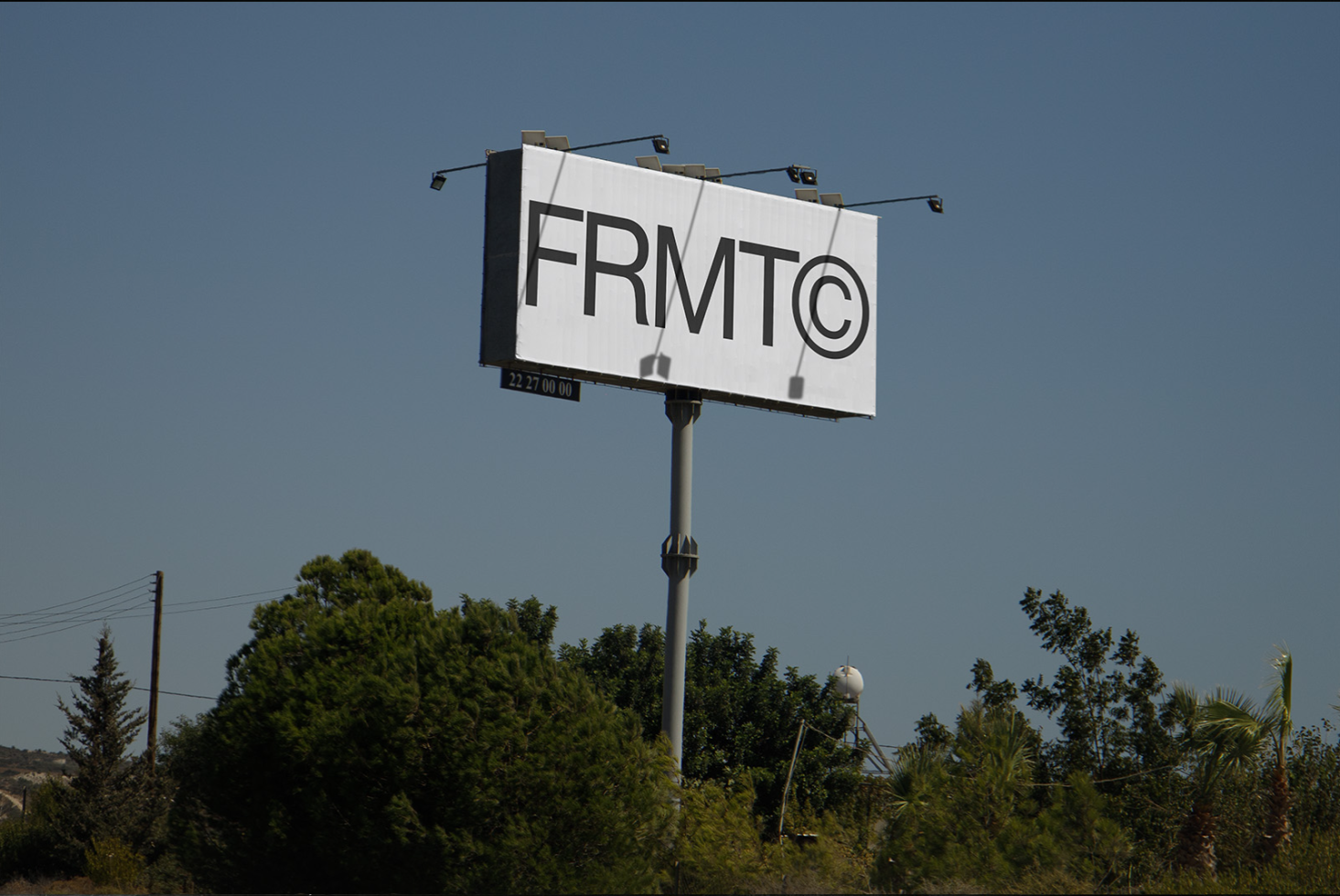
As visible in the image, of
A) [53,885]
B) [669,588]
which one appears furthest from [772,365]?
[53,885]

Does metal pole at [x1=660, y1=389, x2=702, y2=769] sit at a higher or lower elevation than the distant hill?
higher

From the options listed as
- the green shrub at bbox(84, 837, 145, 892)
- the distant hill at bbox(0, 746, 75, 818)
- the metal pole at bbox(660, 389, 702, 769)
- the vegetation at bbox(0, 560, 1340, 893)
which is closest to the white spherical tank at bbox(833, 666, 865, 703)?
the vegetation at bbox(0, 560, 1340, 893)

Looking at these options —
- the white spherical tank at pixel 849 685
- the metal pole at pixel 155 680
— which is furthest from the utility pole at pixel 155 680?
the white spherical tank at pixel 849 685

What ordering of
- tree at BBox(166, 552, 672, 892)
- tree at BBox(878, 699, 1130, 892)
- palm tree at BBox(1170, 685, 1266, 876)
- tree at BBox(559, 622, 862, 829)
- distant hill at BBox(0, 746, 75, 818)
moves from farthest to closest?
distant hill at BBox(0, 746, 75, 818)
tree at BBox(559, 622, 862, 829)
palm tree at BBox(1170, 685, 1266, 876)
tree at BBox(166, 552, 672, 892)
tree at BBox(878, 699, 1130, 892)

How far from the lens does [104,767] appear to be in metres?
39.5

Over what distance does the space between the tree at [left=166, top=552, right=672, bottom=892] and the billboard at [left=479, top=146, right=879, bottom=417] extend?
17.9 feet

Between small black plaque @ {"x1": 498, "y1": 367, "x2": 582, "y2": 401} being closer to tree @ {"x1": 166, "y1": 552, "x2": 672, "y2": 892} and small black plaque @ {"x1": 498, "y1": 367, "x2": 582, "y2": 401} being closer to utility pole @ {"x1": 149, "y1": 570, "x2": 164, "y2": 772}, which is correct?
tree @ {"x1": 166, "y1": 552, "x2": 672, "y2": 892}

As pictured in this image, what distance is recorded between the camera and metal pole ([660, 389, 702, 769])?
1030 inches

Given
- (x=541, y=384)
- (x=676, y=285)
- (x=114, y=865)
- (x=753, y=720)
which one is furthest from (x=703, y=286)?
(x=114, y=865)

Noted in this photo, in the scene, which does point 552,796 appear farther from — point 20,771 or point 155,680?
point 20,771

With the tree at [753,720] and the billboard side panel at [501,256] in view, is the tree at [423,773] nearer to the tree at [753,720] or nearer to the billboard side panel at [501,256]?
the billboard side panel at [501,256]

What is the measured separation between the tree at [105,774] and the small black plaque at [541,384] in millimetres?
19592

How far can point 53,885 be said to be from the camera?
3738 centimetres

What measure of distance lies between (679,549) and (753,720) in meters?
13.5
